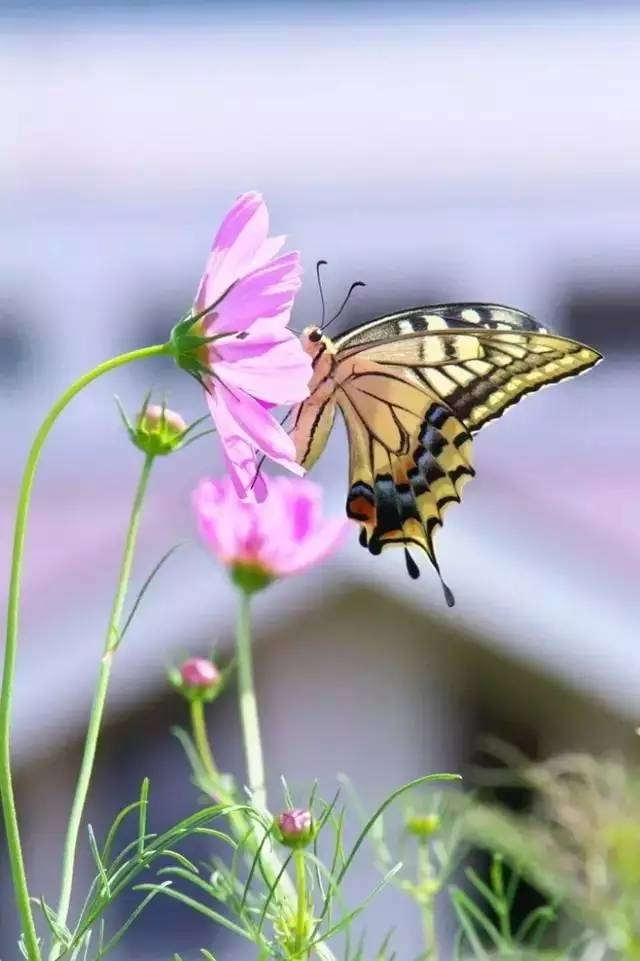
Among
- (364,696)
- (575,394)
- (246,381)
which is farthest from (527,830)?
(575,394)

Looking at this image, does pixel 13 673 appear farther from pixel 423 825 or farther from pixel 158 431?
pixel 423 825

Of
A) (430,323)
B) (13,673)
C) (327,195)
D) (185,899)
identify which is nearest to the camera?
(13,673)

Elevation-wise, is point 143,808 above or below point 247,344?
below

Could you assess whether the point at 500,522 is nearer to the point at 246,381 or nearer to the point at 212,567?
the point at 212,567

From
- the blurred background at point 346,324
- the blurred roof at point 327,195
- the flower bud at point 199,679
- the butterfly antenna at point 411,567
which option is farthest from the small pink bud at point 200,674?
the blurred roof at point 327,195

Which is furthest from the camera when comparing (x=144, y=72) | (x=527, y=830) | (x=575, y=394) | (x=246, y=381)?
(x=144, y=72)

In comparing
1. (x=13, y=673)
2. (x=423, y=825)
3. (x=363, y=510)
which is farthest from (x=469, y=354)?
(x=13, y=673)
